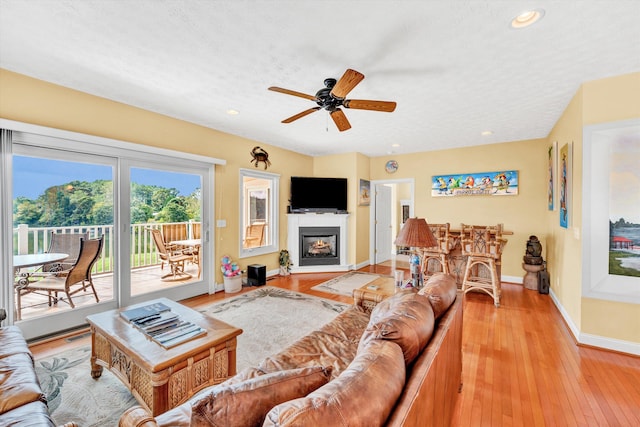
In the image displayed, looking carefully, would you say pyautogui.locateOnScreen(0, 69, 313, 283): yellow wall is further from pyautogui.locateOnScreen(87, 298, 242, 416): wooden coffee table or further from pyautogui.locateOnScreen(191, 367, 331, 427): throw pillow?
pyautogui.locateOnScreen(191, 367, 331, 427): throw pillow

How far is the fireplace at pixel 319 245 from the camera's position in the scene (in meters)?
5.72

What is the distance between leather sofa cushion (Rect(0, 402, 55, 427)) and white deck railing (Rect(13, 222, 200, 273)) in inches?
86.4

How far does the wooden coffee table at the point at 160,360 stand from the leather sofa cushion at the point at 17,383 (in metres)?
0.39

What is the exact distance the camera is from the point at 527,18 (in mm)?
1813

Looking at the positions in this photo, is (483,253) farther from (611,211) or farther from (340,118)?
(340,118)

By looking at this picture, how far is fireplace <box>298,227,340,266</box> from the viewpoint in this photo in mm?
5723

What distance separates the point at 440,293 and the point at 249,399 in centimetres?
134

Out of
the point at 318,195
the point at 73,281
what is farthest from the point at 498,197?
the point at 73,281

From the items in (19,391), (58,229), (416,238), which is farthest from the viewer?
(58,229)

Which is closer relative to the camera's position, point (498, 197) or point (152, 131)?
point (152, 131)

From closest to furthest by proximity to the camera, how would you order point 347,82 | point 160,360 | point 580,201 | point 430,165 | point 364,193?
point 160,360
point 347,82
point 580,201
point 430,165
point 364,193

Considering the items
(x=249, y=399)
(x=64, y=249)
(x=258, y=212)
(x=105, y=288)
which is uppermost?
(x=258, y=212)

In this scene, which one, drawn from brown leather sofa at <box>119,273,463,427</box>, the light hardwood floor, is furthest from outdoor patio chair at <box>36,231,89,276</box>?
brown leather sofa at <box>119,273,463,427</box>

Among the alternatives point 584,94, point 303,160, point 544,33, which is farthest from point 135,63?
point 584,94
